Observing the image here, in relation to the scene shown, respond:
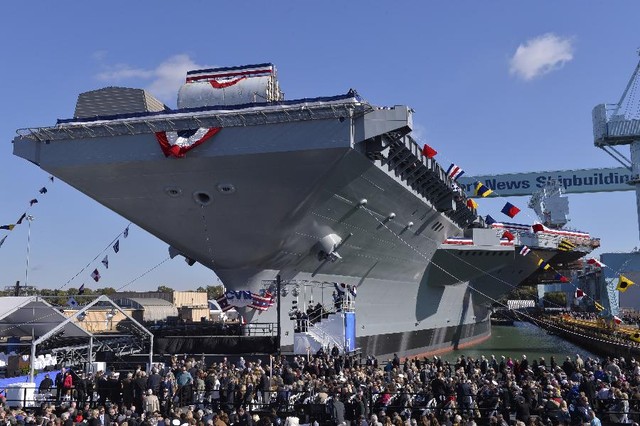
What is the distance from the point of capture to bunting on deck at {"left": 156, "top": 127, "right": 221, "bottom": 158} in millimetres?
18734

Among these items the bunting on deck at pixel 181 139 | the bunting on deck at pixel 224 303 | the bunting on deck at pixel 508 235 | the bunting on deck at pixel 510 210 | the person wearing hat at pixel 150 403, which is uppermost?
the bunting on deck at pixel 181 139

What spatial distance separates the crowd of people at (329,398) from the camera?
10648mm

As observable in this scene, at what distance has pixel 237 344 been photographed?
21.7 metres

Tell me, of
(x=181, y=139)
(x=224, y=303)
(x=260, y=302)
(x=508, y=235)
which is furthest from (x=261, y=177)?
(x=508, y=235)

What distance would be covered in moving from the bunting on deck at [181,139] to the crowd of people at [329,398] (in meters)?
6.87

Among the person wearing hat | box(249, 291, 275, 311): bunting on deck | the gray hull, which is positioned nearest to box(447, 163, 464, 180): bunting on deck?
the gray hull

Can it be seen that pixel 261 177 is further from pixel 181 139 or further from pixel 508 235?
pixel 508 235

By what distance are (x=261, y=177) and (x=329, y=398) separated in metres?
9.38

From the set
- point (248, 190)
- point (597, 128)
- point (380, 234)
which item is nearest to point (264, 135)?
point (248, 190)

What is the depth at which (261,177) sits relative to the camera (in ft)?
64.3

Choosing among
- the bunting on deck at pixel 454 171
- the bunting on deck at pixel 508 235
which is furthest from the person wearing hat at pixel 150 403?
the bunting on deck at pixel 508 235

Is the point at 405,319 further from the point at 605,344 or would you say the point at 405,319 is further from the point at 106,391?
the point at 106,391

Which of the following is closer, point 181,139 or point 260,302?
point 181,139

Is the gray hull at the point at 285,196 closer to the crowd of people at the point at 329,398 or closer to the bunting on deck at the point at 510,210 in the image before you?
the bunting on deck at the point at 510,210
